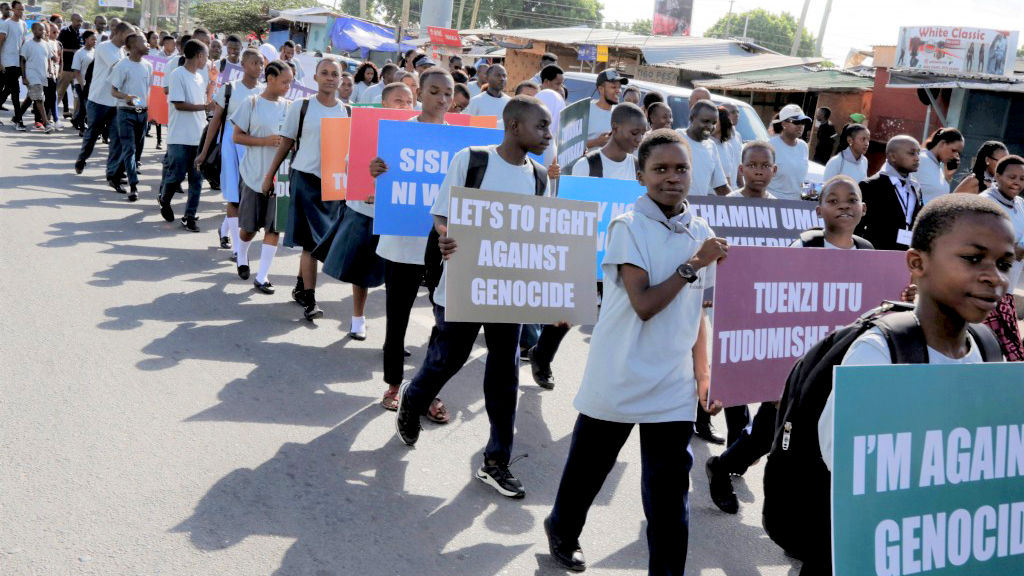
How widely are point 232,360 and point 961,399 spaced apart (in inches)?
202

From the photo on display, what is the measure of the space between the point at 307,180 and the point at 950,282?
20.0 feet

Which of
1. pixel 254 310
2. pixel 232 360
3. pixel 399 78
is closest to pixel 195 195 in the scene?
pixel 399 78

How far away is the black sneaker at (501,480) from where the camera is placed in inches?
192

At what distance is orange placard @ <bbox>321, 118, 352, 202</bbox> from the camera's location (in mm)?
7305

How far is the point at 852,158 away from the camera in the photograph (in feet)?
30.9

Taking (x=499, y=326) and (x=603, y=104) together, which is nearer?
(x=499, y=326)

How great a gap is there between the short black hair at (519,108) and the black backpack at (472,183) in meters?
0.20

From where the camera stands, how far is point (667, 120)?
27.0 ft

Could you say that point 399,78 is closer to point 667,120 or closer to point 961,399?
point 667,120

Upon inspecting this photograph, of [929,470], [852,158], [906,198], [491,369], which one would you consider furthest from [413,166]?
[852,158]

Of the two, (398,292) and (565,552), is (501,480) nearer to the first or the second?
(565,552)

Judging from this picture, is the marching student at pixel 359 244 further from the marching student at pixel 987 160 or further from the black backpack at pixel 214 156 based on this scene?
the marching student at pixel 987 160

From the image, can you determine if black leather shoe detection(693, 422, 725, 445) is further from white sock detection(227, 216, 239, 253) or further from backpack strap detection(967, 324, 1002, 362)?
white sock detection(227, 216, 239, 253)

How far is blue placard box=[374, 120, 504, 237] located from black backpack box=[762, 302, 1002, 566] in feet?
11.8
